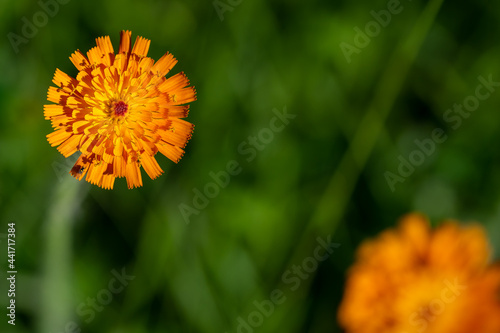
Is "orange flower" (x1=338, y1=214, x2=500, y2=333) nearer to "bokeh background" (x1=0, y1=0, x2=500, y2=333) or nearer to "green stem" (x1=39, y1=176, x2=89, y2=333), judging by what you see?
"bokeh background" (x1=0, y1=0, x2=500, y2=333)

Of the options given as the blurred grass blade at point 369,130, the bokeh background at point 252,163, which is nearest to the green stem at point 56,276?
the bokeh background at point 252,163

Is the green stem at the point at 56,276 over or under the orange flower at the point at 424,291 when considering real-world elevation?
over

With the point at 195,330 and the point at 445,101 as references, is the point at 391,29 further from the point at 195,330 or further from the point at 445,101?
the point at 195,330

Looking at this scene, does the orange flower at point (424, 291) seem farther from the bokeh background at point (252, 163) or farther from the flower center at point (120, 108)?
the flower center at point (120, 108)

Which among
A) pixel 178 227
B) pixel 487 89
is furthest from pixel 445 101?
pixel 178 227

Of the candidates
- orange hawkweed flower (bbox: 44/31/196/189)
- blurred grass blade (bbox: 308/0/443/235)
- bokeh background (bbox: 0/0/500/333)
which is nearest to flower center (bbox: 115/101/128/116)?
orange hawkweed flower (bbox: 44/31/196/189)

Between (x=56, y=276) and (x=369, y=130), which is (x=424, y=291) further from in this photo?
(x=56, y=276)
